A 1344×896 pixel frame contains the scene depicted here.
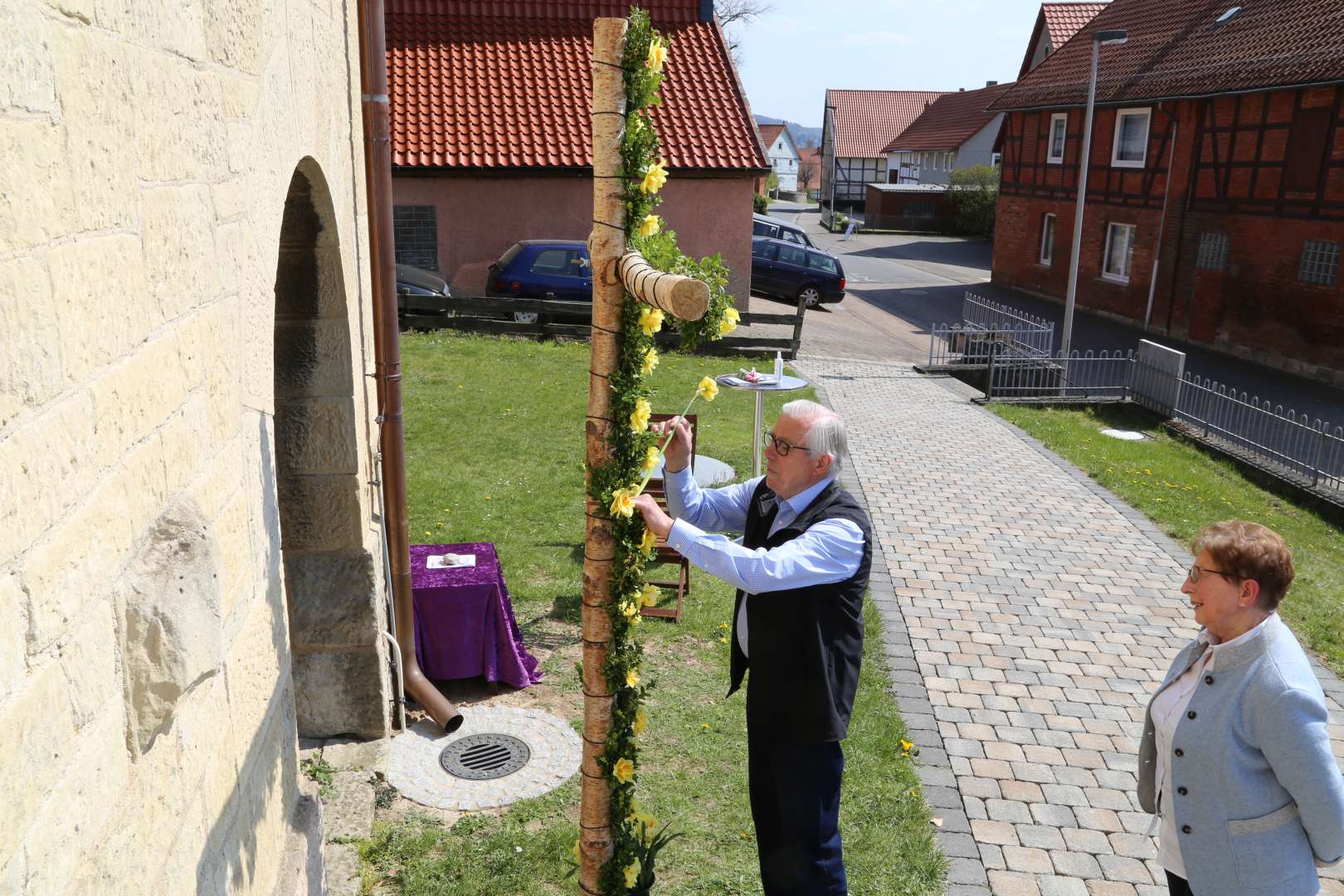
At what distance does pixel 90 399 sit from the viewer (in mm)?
1755

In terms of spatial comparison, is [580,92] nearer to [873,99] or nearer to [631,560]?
[631,560]

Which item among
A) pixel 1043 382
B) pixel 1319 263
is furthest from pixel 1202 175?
pixel 1043 382

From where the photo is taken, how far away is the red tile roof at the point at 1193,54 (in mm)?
19141

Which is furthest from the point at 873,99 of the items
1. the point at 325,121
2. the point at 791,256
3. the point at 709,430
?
the point at 325,121

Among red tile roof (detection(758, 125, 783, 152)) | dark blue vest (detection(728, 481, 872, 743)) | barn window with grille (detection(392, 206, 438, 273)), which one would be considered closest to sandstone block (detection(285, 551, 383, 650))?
dark blue vest (detection(728, 481, 872, 743))

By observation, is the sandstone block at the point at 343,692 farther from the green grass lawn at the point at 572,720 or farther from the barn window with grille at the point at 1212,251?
the barn window with grille at the point at 1212,251

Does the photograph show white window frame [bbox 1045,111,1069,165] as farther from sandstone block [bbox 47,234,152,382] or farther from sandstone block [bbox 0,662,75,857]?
sandstone block [bbox 0,662,75,857]

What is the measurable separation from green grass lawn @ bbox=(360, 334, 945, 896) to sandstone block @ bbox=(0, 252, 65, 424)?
1.76m

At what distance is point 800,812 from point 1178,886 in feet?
4.21

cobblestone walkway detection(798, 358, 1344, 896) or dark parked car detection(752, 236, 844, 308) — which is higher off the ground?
dark parked car detection(752, 236, 844, 308)

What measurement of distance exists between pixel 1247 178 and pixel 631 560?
868 inches

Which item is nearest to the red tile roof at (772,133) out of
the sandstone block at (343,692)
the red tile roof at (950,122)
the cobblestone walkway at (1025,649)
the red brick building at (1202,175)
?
the red tile roof at (950,122)

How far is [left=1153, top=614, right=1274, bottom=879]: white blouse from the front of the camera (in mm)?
3355

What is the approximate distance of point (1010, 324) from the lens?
18.6 metres
